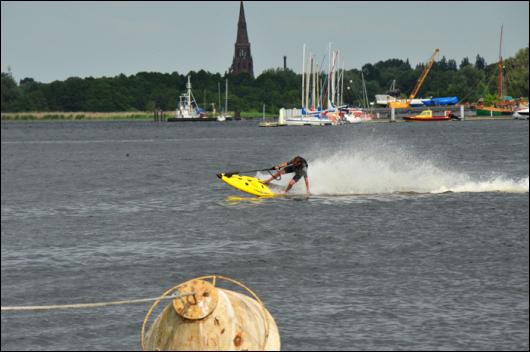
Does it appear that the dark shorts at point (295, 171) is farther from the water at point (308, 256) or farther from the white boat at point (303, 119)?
the white boat at point (303, 119)

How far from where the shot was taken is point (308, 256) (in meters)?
27.2

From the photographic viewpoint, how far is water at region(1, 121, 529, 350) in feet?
60.7

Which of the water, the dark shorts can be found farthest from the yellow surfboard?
the dark shorts

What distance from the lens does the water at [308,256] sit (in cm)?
1852

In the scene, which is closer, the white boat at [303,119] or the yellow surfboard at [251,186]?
the yellow surfboard at [251,186]

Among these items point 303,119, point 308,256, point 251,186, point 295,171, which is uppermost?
point 303,119

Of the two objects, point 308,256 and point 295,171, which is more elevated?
point 295,171

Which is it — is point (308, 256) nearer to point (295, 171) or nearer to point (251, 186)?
point (295, 171)

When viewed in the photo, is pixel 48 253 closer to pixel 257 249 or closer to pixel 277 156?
pixel 257 249

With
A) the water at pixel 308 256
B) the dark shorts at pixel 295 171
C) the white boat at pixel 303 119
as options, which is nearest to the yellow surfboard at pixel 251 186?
the water at pixel 308 256

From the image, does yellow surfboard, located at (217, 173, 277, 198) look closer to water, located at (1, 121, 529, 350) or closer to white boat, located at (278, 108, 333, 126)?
water, located at (1, 121, 529, 350)

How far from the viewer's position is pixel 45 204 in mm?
46625

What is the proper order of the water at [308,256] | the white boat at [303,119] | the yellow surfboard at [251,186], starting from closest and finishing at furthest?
the water at [308,256]
the yellow surfboard at [251,186]
the white boat at [303,119]

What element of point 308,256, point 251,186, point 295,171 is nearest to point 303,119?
point 251,186
